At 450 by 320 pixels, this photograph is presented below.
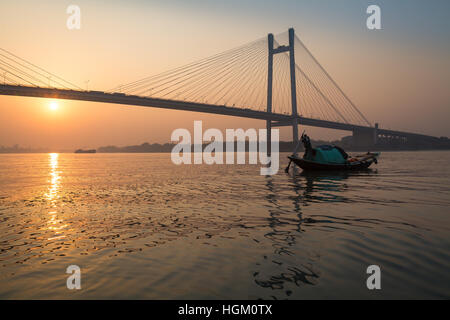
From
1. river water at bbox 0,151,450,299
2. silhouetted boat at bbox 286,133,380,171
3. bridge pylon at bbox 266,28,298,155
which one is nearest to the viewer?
river water at bbox 0,151,450,299

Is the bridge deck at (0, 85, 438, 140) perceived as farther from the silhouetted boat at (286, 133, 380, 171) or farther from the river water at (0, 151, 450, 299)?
the river water at (0, 151, 450, 299)

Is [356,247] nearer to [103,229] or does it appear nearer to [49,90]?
[103,229]

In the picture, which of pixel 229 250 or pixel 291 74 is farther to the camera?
pixel 291 74

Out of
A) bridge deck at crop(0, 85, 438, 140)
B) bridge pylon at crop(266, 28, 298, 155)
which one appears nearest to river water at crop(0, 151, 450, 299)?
bridge deck at crop(0, 85, 438, 140)

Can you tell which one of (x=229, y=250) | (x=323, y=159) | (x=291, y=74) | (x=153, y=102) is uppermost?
(x=291, y=74)

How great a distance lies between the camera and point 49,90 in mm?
47375

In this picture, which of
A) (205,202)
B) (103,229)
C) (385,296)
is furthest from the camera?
(205,202)

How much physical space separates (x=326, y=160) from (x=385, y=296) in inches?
960

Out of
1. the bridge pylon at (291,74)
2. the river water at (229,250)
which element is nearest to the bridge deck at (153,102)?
the bridge pylon at (291,74)

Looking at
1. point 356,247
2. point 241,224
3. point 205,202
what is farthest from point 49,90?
point 356,247

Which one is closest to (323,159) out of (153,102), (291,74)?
(153,102)

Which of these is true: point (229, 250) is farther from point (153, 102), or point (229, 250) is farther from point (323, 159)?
point (153, 102)

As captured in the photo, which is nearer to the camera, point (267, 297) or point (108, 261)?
point (267, 297)
